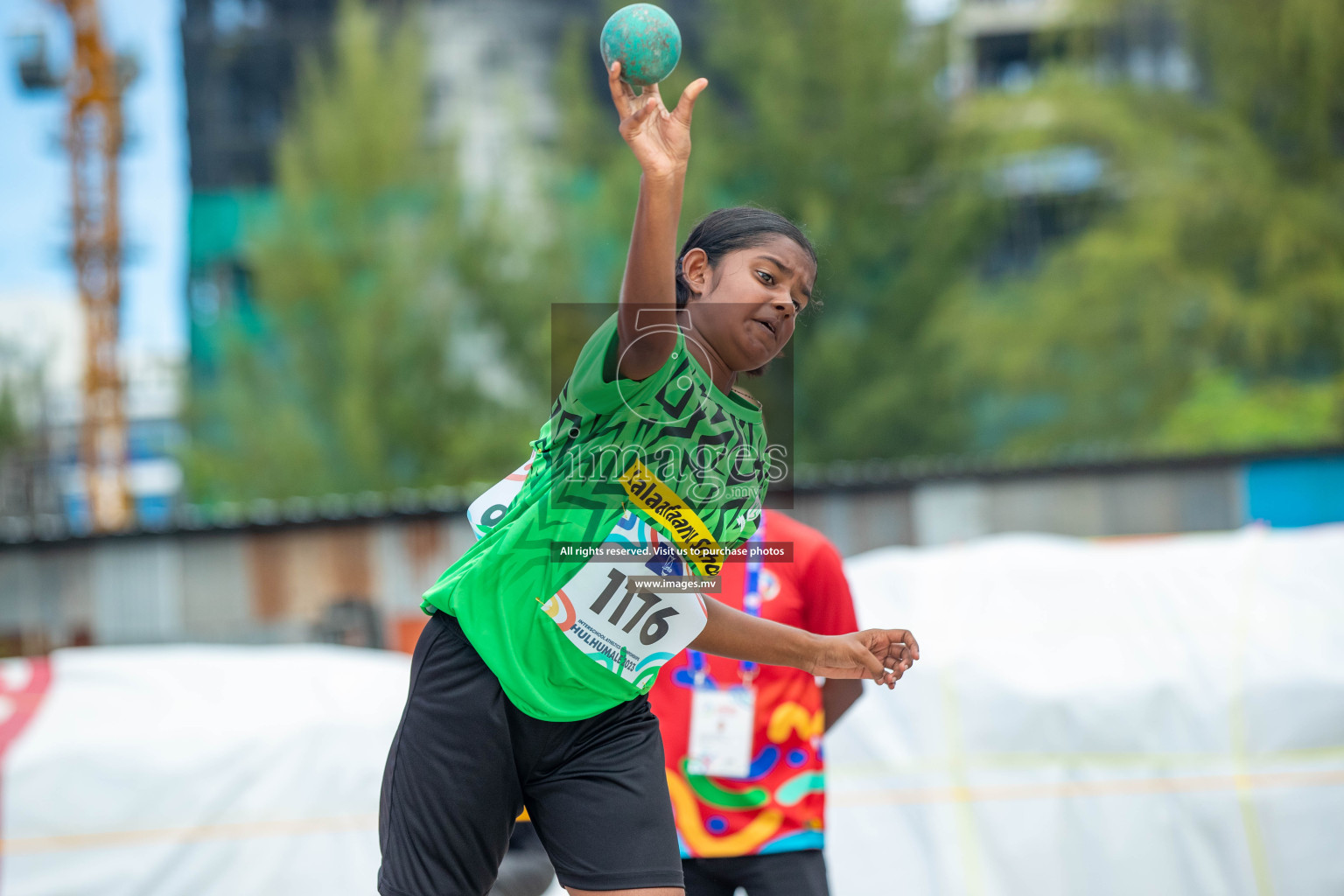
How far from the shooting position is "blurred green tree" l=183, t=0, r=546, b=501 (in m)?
19.2

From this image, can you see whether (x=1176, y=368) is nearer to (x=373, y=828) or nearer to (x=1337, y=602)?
(x=1337, y=602)

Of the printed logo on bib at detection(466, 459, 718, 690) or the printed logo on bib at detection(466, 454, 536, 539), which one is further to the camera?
the printed logo on bib at detection(466, 454, 536, 539)

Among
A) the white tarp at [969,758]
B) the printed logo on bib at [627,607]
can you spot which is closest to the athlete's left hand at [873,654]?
the printed logo on bib at [627,607]

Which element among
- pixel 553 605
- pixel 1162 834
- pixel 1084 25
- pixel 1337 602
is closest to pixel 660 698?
pixel 553 605

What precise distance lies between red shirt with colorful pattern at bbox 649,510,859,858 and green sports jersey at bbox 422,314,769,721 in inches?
39.2

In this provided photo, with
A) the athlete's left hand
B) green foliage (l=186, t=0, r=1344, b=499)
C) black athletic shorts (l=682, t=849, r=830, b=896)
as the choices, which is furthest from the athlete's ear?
green foliage (l=186, t=0, r=1344, b=499)

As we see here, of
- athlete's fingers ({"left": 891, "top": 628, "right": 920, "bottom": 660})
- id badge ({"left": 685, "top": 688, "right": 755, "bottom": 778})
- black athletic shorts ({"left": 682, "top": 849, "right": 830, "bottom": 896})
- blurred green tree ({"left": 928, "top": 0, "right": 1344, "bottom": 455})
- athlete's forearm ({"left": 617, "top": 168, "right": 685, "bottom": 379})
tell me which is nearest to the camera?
athlete's forearm ({"left": 617, "top": 168, "right": 685, "bottom": 379})

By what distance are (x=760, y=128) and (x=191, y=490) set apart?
11.2 meters

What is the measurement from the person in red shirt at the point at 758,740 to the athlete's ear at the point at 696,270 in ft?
3.70

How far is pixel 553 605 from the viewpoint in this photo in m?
1.89

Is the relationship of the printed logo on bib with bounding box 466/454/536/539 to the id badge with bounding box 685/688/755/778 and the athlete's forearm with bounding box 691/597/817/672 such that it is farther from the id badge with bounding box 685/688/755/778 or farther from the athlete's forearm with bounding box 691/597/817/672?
the id badge with bounding box 685/688/755/778

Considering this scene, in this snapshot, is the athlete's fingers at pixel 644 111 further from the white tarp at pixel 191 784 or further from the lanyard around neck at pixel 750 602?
the white tarp at pixel 191 784

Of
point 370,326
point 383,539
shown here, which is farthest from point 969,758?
point 370,326

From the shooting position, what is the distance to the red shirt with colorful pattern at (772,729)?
288 centimetres
